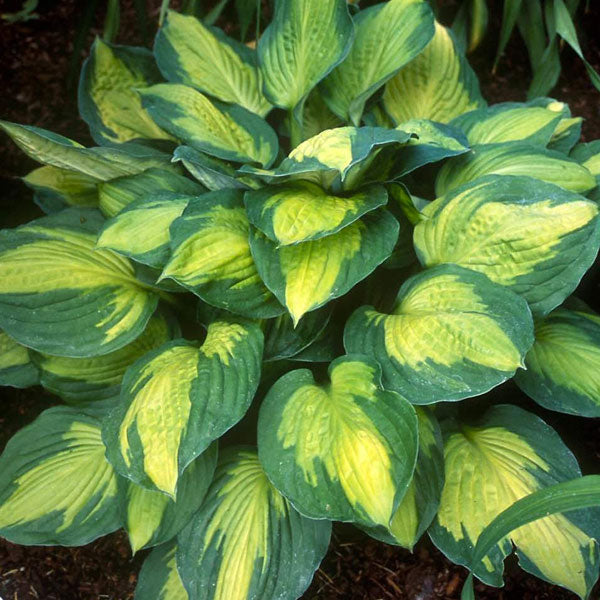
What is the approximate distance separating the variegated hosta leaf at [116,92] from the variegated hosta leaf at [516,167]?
56cm

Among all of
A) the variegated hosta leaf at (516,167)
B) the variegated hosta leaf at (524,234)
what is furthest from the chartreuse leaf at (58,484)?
the variegated hosta leaf at (516,167)

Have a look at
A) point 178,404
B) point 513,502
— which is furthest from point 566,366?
point 178,404

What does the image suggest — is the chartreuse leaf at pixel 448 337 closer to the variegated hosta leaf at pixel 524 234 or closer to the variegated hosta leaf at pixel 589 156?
the variegated hosta leaf at pixel 524 234

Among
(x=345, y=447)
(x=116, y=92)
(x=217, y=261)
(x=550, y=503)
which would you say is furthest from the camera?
(x=116, y=92)

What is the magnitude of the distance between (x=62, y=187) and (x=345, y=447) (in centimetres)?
71

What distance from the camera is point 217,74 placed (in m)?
1.32

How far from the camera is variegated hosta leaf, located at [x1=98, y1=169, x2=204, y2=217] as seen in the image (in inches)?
43.8

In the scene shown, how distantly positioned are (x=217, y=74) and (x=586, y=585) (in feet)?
3.53

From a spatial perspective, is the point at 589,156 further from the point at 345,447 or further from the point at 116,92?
the point at 116,92

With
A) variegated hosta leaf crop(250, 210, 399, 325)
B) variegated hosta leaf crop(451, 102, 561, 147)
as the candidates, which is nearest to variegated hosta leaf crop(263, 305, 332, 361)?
variegated hosta leaf crop(250, 210, 399, 325)


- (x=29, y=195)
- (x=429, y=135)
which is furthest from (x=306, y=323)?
(x=29, y=195)

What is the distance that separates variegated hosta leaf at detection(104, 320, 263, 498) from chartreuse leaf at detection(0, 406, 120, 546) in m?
0.15

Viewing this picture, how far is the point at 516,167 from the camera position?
3.51 ft

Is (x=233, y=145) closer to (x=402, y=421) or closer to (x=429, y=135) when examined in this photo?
(x=429, y=135)
